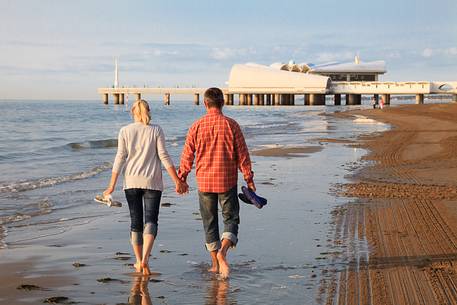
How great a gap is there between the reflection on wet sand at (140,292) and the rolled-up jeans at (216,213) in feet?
1.98

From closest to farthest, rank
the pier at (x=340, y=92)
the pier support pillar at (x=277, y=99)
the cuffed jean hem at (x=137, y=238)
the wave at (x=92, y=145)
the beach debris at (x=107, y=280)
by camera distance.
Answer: the beach debris at (x=107, y=280)
the cuffed jean hem at (x=137, y=238)
the wave at (x=92, y=145)
the pier at (x=340, y=92)
the pier support pillar at (x=277, y=99)

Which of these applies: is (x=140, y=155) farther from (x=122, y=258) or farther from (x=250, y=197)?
(x=122, y=258)

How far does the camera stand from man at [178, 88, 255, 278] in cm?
514

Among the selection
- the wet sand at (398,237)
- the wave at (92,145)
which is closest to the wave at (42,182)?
the wet sand at (398,237)

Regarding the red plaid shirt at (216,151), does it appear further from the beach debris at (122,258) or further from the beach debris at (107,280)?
the beach debris at (122,258)

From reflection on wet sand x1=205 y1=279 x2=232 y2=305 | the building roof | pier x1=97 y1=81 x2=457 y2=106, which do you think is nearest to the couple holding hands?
reflection on wet sand x1=205 y1=279 x2=232 y2=305

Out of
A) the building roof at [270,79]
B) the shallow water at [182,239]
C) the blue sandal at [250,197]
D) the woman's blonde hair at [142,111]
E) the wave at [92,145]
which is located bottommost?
the wave at [92,145]

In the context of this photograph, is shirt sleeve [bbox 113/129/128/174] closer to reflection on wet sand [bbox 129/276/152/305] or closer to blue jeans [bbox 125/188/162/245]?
blue jeans [bbox 125/188/162/245]

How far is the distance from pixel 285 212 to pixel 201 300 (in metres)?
3.59

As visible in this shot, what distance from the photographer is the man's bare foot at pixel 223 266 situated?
5.07m

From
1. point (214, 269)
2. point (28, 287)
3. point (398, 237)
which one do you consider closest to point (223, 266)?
point (214, 269)

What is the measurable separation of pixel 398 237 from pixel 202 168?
233 centimetres

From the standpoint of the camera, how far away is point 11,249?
20.5ft

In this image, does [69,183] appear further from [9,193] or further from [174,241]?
[174,241]
